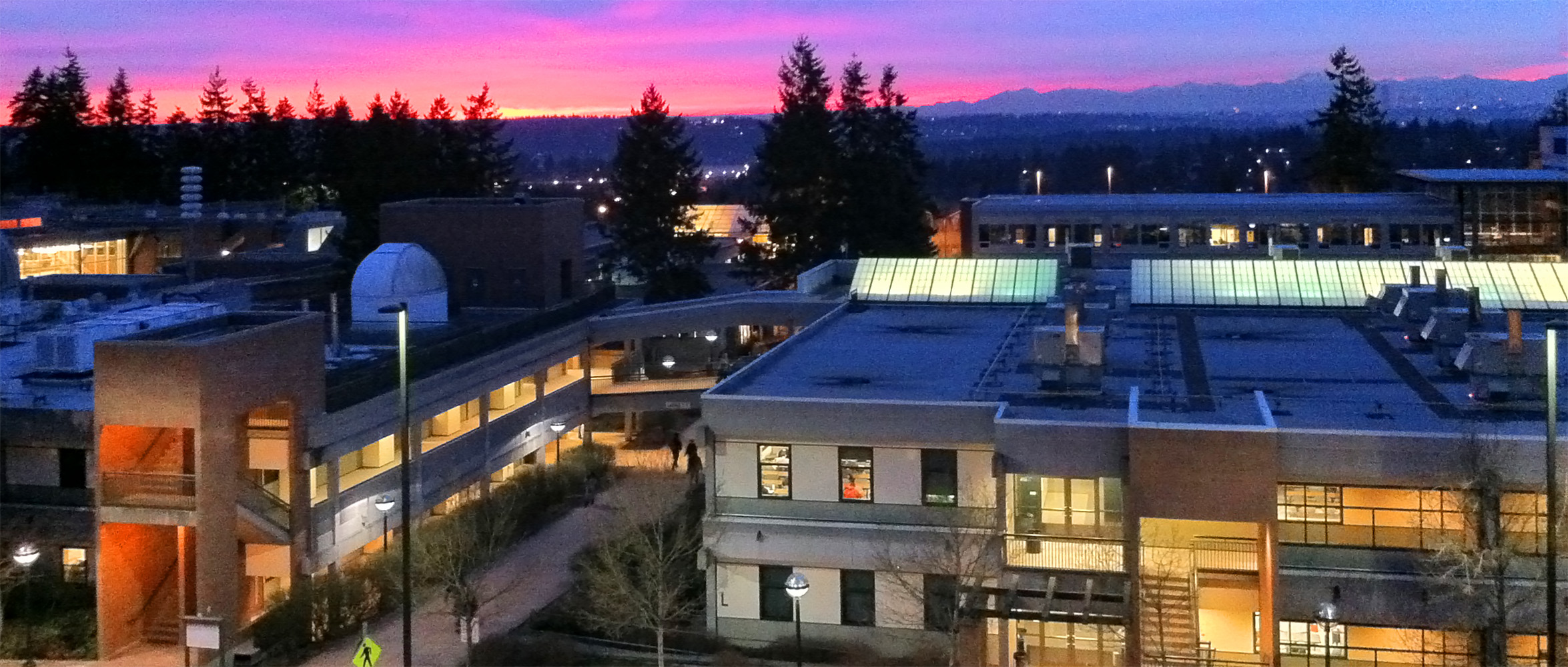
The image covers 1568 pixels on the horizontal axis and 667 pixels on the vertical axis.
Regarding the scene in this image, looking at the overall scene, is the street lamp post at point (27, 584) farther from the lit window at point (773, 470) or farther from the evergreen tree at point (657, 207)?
the evergreen tree at point (657, 207)

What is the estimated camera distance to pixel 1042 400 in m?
31.8

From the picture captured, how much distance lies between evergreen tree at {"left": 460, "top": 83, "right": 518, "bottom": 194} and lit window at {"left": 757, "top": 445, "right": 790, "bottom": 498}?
55.7 m

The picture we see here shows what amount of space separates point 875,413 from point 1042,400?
390 cm

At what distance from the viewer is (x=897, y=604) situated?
100 ft

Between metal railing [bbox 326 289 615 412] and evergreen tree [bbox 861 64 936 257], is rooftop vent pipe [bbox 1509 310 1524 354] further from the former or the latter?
evergreen tree [bbox 861 64 936 257]

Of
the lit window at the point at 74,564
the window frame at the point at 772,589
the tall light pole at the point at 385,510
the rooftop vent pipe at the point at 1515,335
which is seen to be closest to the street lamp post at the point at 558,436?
the tall light pole at the point at 385,510

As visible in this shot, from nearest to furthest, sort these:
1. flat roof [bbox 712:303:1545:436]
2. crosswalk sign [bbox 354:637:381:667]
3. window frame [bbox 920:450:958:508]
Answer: crosswalk sign [bbox 354:637:381:667]
flat roof [bbox 712:303:1545:436]
window frame [bbox 920:450:958:508]

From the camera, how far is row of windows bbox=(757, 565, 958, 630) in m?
29.7

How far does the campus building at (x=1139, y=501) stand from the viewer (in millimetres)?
26812

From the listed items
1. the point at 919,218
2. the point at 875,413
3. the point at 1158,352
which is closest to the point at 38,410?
the point at 875,413

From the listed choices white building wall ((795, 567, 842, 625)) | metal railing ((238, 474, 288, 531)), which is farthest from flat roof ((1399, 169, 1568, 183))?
metal railing ((238, 474, 288, 531))

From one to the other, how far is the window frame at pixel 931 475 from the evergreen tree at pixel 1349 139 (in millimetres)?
77095

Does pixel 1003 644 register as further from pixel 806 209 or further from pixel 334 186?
pixel 334 186

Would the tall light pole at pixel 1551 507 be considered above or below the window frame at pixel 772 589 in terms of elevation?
above
